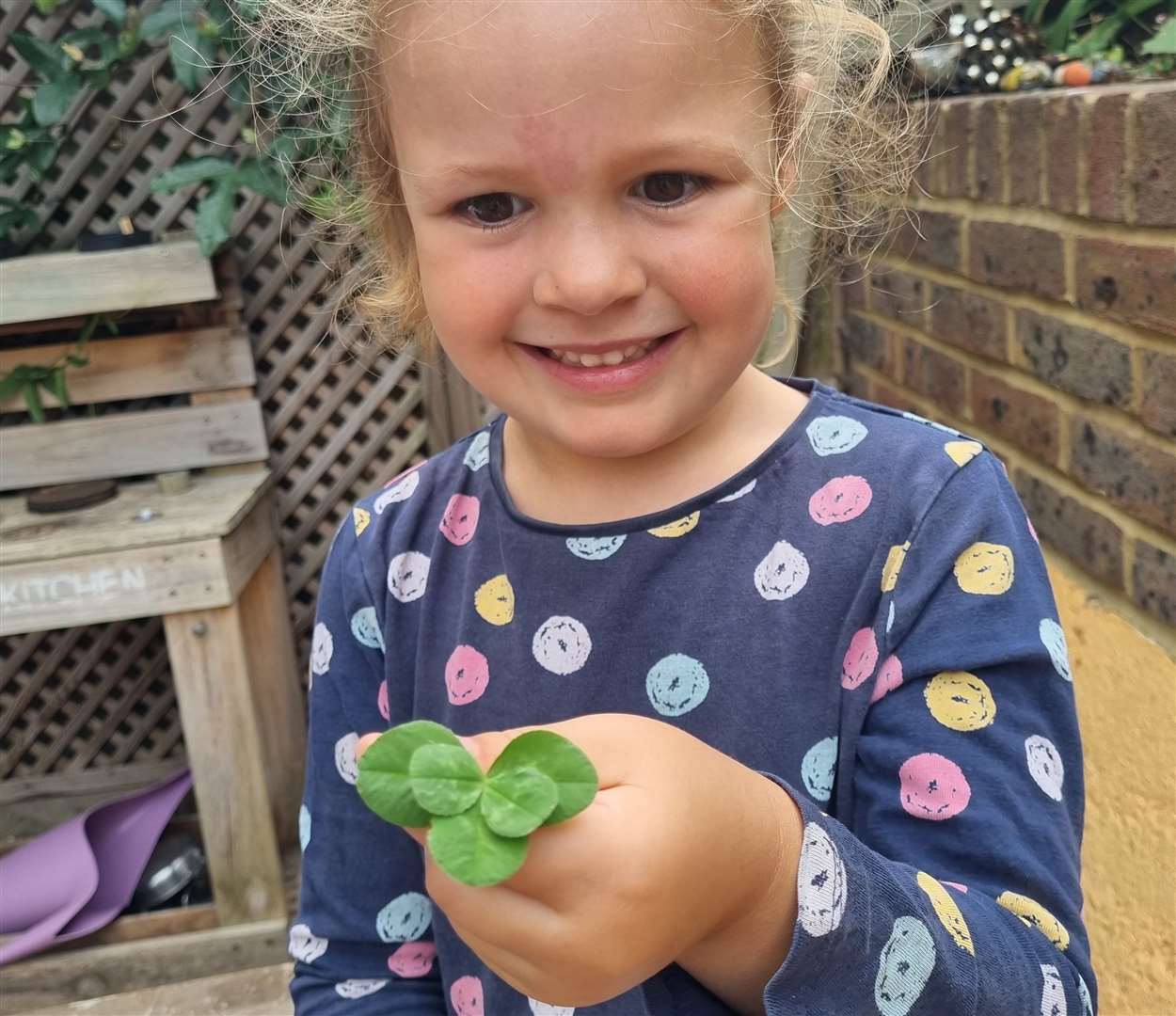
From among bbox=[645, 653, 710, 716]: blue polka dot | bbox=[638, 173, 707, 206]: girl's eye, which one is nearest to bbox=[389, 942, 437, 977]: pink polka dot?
bbox=[645, 653, 710, 716]: blue polka dot

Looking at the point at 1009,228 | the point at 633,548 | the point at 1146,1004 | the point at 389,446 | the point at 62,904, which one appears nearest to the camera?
the point at 633,548

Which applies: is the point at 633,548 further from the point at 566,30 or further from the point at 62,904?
the point at 62,904

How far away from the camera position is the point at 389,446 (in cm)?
316

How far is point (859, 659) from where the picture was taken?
849mm

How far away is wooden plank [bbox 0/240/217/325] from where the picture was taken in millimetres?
2594

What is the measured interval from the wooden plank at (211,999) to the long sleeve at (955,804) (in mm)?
2002

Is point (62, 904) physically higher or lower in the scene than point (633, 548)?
lower

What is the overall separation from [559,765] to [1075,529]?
3.80 feet

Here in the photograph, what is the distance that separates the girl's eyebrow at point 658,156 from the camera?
75cm

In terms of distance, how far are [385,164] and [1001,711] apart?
0.64 metres

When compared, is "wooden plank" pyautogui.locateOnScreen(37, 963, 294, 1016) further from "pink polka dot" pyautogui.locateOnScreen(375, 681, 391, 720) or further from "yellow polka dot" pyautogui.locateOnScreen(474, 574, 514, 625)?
"yellow polka dot" pyautogui.locateOnScreen(474, 574, 514, 625)

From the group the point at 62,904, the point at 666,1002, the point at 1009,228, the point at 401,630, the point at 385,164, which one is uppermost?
the point at 385,164

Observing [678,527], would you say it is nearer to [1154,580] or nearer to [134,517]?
[1154,580]

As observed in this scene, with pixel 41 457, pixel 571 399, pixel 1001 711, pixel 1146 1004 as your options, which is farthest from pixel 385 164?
pixel 41 457
